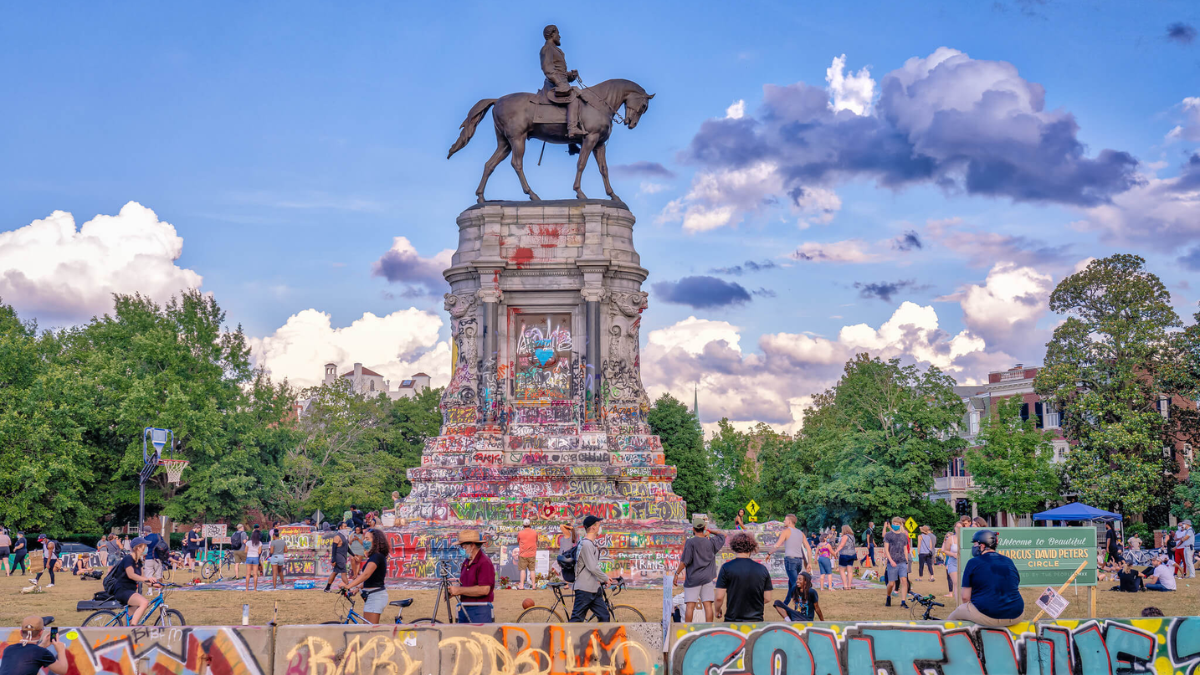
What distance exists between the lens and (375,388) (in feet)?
511

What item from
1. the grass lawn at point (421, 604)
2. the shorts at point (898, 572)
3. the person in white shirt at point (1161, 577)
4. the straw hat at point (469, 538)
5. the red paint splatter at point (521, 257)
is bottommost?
the grass lawn at point (421, 604)

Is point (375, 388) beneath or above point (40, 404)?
above

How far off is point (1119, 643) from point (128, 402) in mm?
54497

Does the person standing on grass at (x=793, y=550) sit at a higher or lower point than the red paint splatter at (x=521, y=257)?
lower

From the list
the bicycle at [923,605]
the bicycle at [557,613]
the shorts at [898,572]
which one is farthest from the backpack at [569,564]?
the shorts at [898,572]

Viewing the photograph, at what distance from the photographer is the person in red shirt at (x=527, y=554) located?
30.4 m

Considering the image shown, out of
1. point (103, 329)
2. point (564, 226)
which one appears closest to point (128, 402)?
point (103, 329)

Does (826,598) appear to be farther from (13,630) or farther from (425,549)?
(13,630)

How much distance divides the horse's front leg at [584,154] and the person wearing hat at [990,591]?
2745 centimetres

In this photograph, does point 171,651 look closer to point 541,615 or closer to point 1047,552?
point 541,615

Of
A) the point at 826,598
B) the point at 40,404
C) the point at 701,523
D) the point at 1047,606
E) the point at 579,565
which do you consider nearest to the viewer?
the point at 1047,606

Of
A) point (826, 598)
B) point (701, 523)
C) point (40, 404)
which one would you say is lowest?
point (826, 598)

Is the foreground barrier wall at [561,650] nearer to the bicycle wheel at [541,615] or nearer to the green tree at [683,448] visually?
the bicycle wheel at [541,615]

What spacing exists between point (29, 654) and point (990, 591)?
10420 mm
